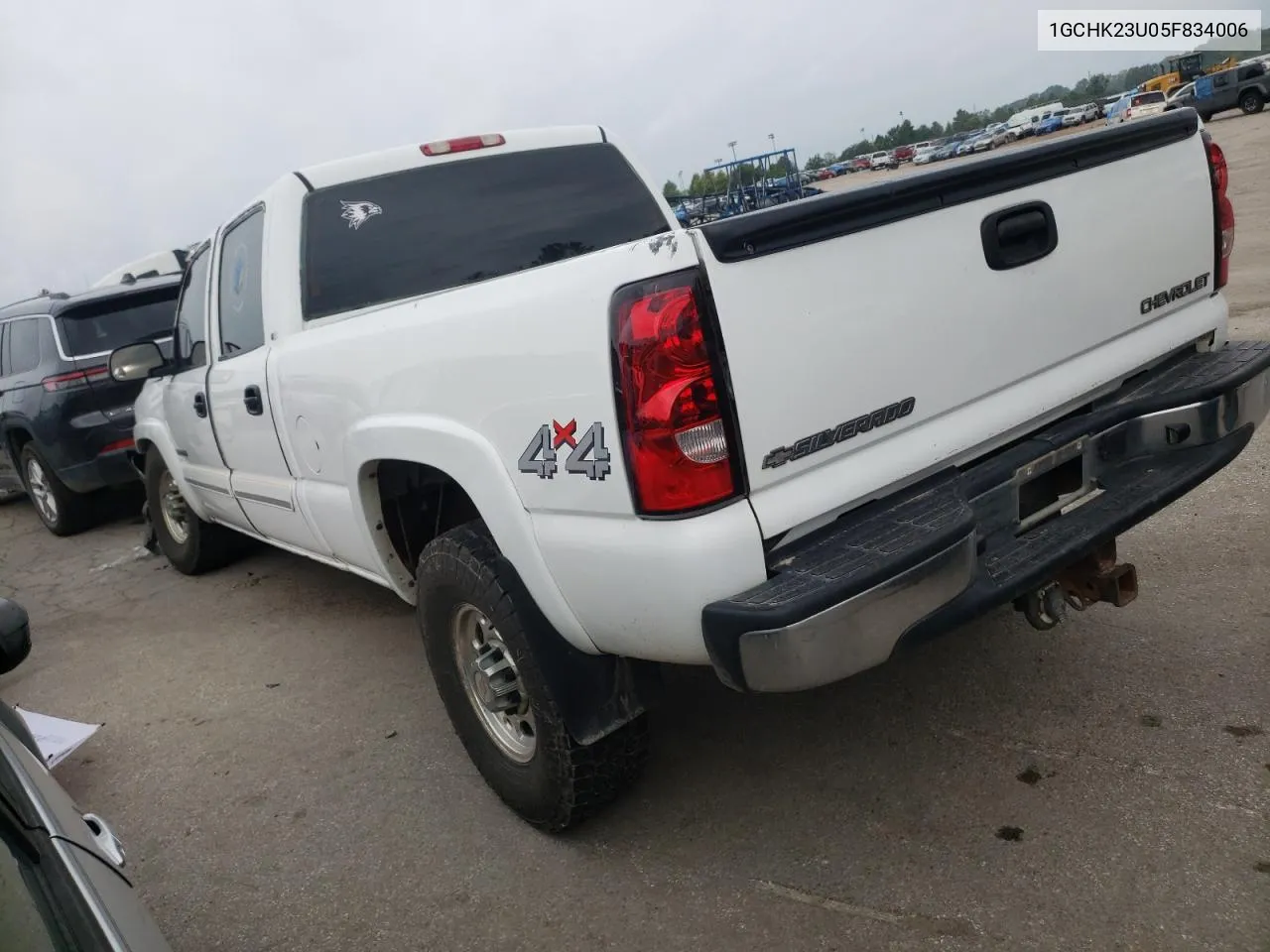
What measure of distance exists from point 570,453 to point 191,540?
14.3 ft

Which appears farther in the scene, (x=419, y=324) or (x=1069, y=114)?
(x=1069, y=114)

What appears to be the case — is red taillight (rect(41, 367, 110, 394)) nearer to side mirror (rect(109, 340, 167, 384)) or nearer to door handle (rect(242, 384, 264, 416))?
side mirror (rect(109, 340, 167, 384))

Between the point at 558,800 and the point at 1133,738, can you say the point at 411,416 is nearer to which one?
the point at 558,800

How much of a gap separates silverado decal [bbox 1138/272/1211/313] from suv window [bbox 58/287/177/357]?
20.9 feet

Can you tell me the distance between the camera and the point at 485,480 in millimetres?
2510

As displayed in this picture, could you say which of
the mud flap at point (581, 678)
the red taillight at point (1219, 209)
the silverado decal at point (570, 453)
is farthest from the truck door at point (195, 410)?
the red taillight at point (1219, 209)

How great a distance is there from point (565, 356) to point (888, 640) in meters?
0.93

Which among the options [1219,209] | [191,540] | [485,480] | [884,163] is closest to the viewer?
[485,480]

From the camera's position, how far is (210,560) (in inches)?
235

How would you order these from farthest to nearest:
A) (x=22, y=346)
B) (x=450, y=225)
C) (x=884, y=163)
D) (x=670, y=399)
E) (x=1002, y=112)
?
(x=1002, y=112) < (x=884, y=163) < (x=22, y=346) < (x=450, y=225) < (x=670, y=399)

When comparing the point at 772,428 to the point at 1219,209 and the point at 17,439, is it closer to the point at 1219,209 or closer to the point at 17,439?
the point at 1219,209

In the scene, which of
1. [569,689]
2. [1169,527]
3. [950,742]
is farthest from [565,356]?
[1169,527]

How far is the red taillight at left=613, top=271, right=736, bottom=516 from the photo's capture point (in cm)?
207

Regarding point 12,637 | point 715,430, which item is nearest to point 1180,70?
point 715,430
